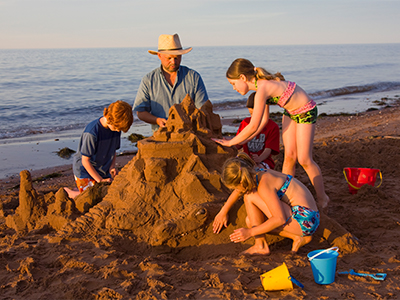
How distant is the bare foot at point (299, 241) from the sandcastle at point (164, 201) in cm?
26

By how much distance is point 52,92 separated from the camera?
17.4 metres

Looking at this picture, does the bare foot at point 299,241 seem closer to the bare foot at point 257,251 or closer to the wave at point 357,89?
the bare foot at point 257,251

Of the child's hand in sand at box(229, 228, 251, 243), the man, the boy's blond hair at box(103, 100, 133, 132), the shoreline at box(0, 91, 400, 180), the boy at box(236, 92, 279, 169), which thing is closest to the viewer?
the child's hand in sand at box(229, 228, 251, 243)

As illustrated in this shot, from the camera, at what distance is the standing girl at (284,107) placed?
132 inches

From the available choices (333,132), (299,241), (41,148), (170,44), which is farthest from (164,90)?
(333,132)

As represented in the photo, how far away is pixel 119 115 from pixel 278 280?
7.65 ft

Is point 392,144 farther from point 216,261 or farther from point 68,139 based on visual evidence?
point 68,139

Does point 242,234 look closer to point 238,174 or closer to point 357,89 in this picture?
point 238,174

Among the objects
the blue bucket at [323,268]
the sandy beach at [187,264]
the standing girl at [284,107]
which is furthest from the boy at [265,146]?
Result: the blue bucket at [323,268]

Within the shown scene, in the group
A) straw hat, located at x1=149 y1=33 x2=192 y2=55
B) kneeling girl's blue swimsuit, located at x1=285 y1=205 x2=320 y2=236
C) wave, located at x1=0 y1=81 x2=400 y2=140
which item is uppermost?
straw hat, located at x1=149 y1=33 x2=192 y2=55

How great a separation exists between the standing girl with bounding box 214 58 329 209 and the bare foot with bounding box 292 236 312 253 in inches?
25.1

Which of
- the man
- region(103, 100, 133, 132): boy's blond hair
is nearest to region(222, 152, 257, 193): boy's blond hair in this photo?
region(103, 100, 133, 132): boy's blond hair

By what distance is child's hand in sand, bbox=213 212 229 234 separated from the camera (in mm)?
3283

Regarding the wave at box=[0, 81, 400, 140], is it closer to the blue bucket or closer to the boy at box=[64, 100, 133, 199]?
the boy at box=[64, 100, 133, 199]
